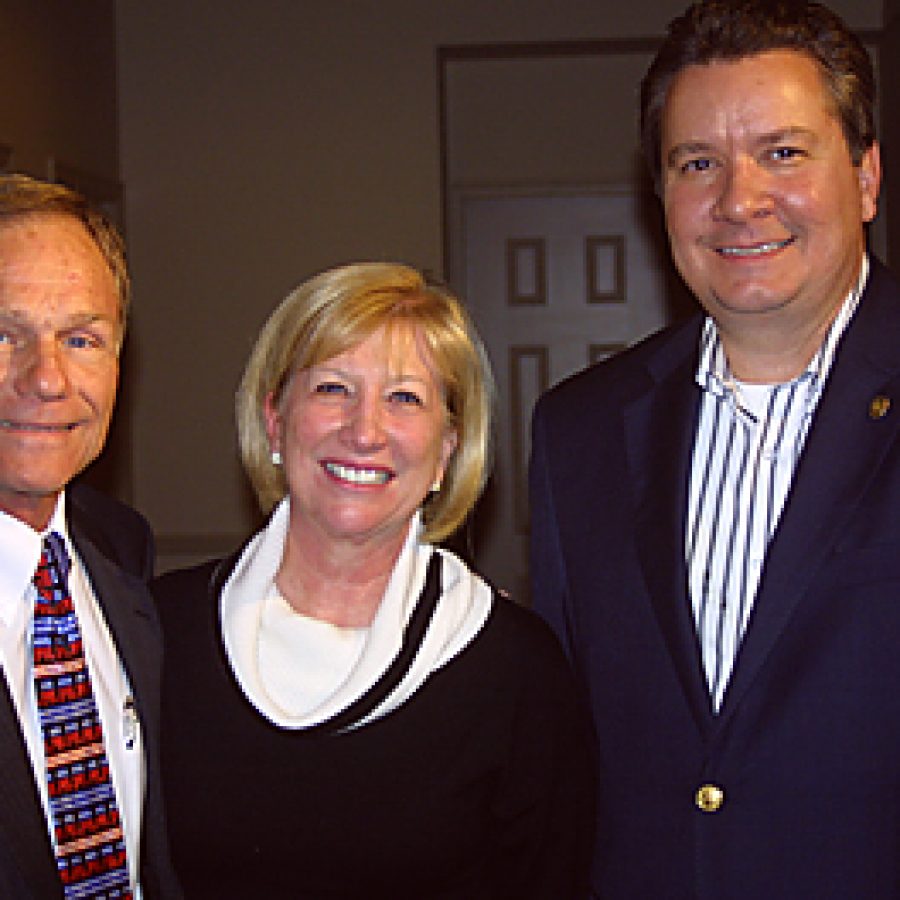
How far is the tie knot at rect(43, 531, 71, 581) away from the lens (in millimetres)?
1779

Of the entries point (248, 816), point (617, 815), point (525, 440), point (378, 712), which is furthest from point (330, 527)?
point (525, 440)

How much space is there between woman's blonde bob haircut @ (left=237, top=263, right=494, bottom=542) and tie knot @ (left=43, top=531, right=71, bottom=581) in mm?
429

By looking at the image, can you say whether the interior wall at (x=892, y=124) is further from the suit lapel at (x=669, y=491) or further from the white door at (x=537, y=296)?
the suit lapel at (x=669, y=491)

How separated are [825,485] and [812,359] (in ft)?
0.80

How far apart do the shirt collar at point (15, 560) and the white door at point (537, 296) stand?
4.39m

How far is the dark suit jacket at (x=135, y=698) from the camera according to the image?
61.6 inches

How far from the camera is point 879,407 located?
180 centimetres

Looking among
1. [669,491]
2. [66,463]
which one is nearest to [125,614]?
[66,463]

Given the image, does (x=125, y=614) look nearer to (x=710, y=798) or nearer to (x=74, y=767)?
(x=74, y=767)

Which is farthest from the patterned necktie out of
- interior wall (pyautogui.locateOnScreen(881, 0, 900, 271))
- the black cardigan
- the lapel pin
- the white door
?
interior wall (pyautogui.locateOnScreen(881, 0, 900, 271))

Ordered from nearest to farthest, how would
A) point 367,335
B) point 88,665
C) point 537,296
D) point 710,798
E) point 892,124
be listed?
point 88,665 → point 710,798 → point 367,335 → point 892,124 → point 537,296

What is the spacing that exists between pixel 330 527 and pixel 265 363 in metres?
0.31

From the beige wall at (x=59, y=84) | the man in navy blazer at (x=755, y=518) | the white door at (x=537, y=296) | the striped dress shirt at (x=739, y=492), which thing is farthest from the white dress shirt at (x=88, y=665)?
the white door at (x=537, y=296)

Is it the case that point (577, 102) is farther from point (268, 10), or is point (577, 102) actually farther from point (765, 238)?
point (765, 238)
